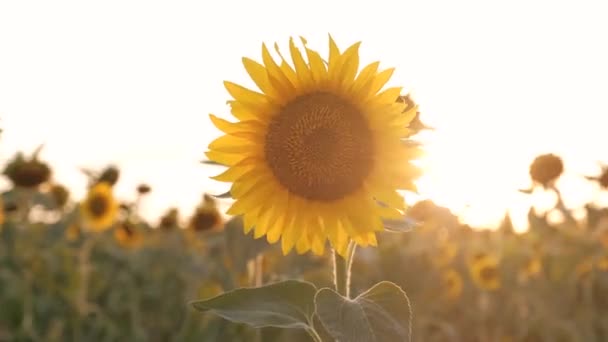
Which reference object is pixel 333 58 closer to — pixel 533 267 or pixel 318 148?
pixel 318 148

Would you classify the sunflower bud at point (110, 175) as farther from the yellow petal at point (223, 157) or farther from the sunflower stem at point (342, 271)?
the sunflower stem at point (342, 271)

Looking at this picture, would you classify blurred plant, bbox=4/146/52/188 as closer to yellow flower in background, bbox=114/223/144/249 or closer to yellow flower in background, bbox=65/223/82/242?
yellow flower in background, bbox=65/223/82/242

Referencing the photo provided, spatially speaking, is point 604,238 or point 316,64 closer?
point 316,64

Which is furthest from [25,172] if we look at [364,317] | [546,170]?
[364,317]

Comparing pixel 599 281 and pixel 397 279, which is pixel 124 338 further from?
pixel 599 281

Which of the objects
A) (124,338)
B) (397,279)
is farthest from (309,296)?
(397,279)

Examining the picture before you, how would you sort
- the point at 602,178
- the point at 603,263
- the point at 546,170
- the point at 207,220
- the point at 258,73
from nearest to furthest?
the point at 258,73, the point at 546,170, the point at 602,178, the point at 603,263, the point at 207,220
